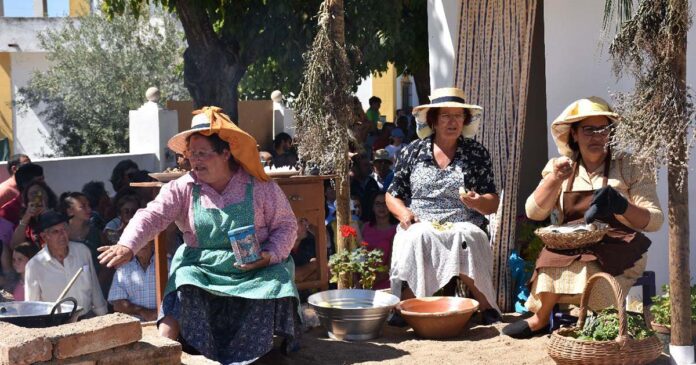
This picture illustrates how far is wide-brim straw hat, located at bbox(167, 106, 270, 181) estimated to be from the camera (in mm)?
5551

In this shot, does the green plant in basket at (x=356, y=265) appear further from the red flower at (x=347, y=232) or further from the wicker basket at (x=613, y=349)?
the wicker basket at (x=613, y=349)

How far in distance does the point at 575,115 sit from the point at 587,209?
548 mm

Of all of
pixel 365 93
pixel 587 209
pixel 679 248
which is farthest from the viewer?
pixel 365 93

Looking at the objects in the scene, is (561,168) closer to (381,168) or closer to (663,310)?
(663,310)

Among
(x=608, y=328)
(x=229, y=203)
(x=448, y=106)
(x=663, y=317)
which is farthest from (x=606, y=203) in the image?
(x=229, y=203)

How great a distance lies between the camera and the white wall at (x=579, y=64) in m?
6.62

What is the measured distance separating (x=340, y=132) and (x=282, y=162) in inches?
168

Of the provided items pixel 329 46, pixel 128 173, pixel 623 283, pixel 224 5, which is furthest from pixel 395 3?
pixel 623 283

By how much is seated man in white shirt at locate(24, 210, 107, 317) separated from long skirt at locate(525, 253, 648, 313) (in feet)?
9.63

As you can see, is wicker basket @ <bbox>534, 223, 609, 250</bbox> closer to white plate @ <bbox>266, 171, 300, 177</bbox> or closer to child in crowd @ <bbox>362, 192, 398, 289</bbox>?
white plate @ <bbox>266, 171, 300, 177</bbox>

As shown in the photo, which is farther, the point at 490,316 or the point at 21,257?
the point at 21,257

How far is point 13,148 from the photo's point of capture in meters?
25.7

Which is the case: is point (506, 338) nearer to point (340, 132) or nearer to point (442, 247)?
point (442, 247)

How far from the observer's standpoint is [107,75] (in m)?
22.0
